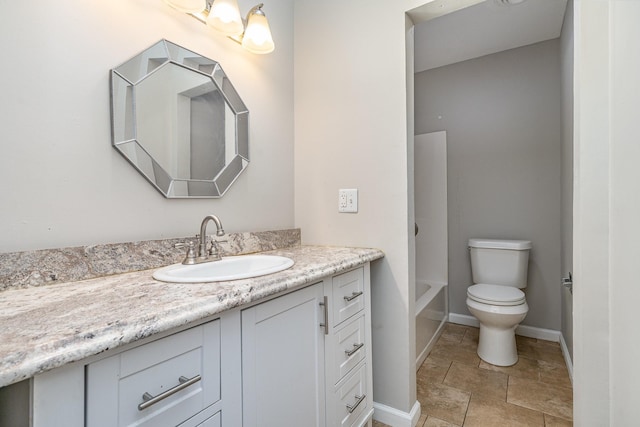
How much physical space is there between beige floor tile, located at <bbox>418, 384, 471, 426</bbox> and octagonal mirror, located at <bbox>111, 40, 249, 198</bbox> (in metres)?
1.51

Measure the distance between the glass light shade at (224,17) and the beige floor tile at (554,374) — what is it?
8.24ft

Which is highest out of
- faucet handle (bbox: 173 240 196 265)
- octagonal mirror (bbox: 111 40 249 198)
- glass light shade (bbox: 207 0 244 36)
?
glass light shade (bbox: 207 0 244 36)

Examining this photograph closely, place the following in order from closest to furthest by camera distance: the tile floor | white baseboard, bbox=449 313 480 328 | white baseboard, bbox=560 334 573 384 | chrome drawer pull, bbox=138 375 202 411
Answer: chrome drawer pull, bbox=138 375 202 411, the tile floor, white baseboard, bbox=560 334 573 384, white baseboard, bbox=449 313 480 328

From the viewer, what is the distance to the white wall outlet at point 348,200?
1.54 meters

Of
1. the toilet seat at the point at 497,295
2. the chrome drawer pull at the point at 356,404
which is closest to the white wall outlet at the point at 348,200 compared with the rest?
the chrome drawer pull at the point at 356,404

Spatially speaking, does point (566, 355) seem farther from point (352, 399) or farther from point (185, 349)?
point (185, 349)

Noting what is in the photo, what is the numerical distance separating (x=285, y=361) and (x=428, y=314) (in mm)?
1593

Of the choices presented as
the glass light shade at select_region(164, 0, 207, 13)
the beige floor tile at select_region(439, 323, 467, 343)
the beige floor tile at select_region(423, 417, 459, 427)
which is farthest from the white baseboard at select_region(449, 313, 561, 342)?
the glass light shade at select_region(164, 0, 207, 13)

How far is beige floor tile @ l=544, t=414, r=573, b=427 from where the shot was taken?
143 centimetres

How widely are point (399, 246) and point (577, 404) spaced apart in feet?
2.70

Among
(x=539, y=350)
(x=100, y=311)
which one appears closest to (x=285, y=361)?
(x=100, y=311)

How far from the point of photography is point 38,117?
33.5 inches

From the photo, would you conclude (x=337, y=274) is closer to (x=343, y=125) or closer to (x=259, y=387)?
(x=259, y=387)

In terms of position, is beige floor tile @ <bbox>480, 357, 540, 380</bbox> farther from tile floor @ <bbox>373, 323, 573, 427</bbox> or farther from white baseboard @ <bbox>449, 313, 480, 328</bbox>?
white baseboard @ <bbox>449, 313, 480, 328</bbox>
